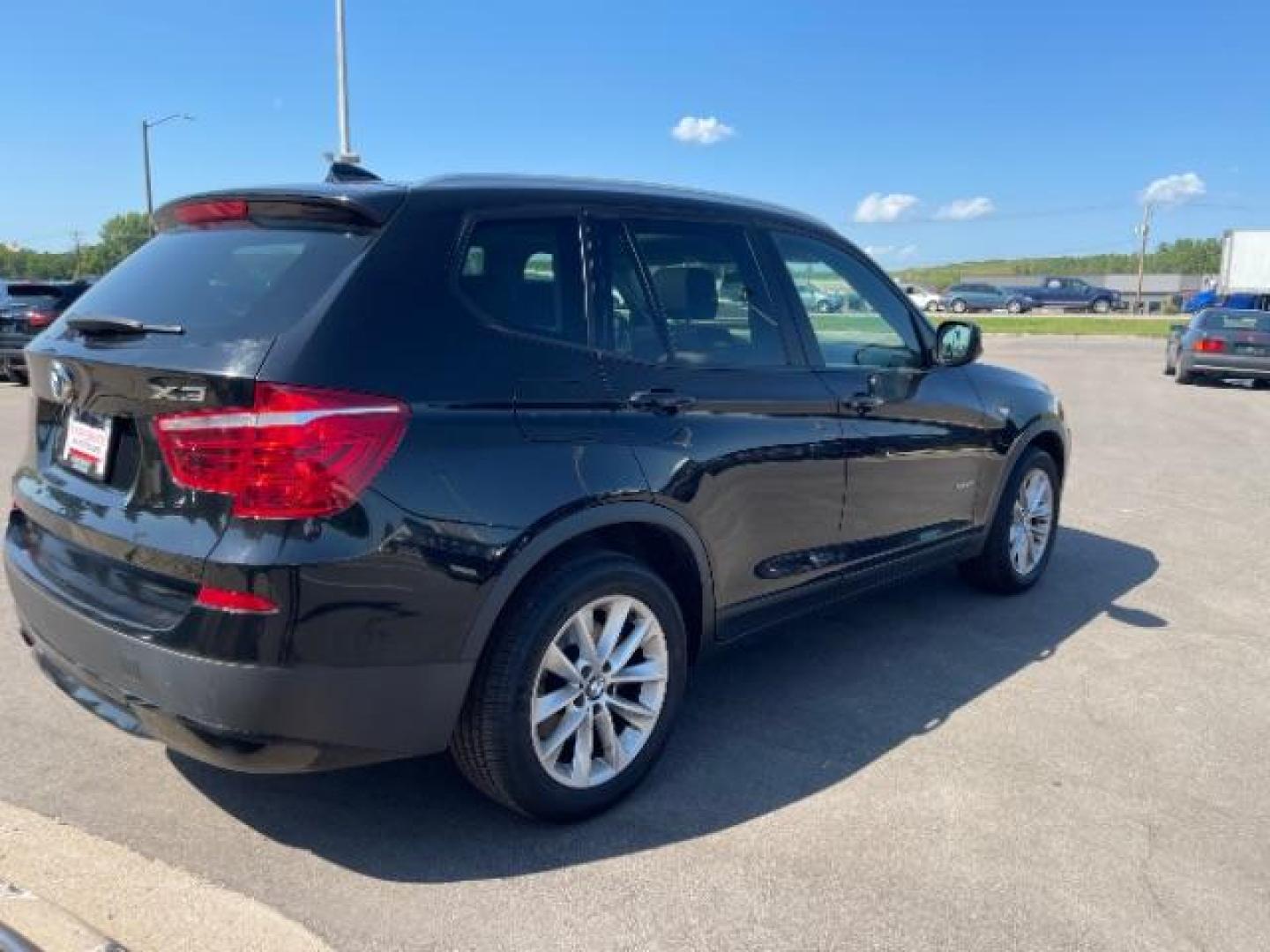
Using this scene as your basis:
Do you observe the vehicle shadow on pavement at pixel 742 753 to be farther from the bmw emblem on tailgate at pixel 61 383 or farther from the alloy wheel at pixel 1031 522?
the bmw emblem on tailgate at pixel 61 383

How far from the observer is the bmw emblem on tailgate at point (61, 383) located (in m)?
2.95

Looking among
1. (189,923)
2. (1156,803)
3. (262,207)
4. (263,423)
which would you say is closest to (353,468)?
(263,423)

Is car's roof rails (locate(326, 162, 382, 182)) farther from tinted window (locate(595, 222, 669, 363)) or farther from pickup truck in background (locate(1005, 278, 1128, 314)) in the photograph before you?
pickup truck in background (locate(1005, 278, 1128, 314))

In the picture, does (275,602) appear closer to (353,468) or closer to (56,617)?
(353,468)

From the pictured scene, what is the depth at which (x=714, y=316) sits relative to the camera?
3.60 metres

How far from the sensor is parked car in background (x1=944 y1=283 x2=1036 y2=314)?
56.8m

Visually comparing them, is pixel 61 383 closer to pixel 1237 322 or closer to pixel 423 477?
pixel 423 477

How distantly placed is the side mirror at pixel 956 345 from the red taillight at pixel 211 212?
298 cm

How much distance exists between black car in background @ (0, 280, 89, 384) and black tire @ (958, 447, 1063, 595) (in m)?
13.1

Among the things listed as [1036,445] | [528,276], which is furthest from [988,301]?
[528,276]

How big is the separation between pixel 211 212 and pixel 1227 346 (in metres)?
18.7

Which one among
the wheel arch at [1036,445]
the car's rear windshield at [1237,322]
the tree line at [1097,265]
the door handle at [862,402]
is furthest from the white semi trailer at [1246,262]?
the tree line at [1097,265]

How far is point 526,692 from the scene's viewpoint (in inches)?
111

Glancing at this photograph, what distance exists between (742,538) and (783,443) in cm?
38
